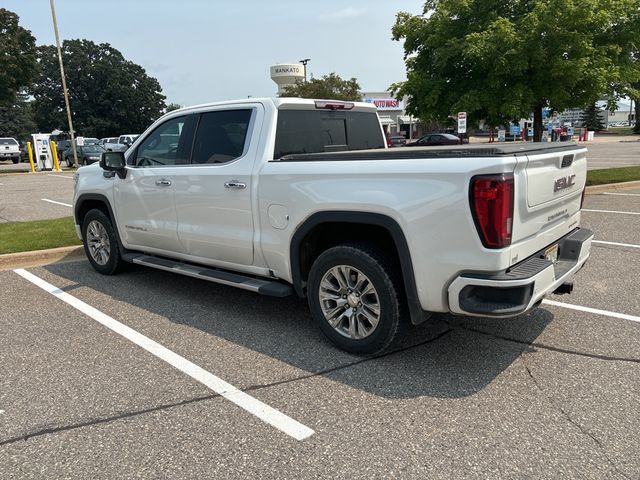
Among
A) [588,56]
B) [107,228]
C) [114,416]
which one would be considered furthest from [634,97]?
[114,416]

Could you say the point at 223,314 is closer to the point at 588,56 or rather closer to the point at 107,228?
the point at 107,228

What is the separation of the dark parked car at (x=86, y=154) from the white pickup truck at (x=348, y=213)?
24.4 m

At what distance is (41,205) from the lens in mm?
12367

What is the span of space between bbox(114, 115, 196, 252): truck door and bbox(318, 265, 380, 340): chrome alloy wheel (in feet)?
6.16

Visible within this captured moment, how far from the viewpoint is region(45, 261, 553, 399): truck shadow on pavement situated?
3.46m

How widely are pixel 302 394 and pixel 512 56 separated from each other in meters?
9.14

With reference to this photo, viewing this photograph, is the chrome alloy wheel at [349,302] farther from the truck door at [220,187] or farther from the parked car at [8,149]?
the parked car at [8,149]

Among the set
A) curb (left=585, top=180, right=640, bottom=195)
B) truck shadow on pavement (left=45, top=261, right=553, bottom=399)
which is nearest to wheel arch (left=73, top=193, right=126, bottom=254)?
truck shadow on pavement (left=45, top=261, right=553, bottom=399)

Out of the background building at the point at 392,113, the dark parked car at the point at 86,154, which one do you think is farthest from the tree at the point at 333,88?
the dark parked car at the point at 86,154

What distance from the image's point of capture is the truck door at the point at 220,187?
4.30 m

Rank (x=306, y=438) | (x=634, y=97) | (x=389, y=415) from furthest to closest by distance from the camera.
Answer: (x=634, y=97) < (x=389, y=415) < (x=306, y=438)

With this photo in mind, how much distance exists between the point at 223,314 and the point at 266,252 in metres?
0.95

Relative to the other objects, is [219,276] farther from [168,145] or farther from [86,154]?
[86,154]

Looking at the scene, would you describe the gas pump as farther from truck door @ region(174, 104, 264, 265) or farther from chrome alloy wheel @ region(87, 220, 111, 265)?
truck door @ region(174, 104, 264, 265)
